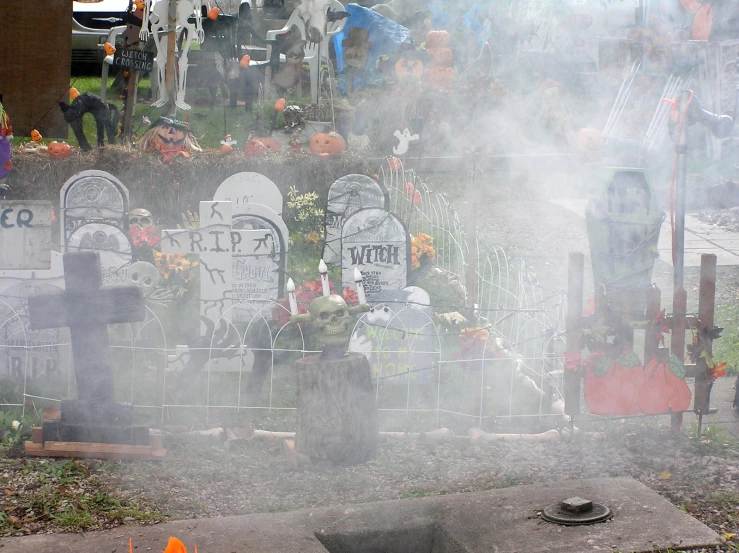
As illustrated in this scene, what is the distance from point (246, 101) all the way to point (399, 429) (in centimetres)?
851

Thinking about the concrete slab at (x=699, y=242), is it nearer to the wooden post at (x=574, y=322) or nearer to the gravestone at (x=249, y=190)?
the gravestone at (x=249, y=190)

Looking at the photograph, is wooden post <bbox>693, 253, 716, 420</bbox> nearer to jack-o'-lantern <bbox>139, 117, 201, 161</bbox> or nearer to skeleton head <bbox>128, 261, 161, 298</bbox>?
skeleton head <bbox>128, 261, 161, 298</bbox>

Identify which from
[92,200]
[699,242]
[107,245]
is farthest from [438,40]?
[107,245]

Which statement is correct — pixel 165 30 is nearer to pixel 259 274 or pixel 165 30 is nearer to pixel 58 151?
pixel 58 151

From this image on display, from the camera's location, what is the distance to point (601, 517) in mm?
3902

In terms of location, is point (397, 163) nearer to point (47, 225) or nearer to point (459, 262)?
point (459, 262)

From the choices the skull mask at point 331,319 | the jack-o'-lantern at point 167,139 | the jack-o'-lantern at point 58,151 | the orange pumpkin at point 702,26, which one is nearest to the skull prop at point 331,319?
the skull mask at point 331,319

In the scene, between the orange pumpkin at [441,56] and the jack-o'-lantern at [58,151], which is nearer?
the jack-o'-lantern at [58,151]

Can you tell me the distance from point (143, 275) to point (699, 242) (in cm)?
641

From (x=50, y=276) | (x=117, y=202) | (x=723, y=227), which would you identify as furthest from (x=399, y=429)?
(x=723, y=227)

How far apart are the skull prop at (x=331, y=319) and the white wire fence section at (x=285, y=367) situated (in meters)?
0.71

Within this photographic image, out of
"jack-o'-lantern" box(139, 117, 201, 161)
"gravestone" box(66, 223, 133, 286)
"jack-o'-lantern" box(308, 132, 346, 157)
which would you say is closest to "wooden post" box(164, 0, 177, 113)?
"jack-o'-lantern" box(139, 117, 201, 161)

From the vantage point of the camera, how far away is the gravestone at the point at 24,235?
5.66m

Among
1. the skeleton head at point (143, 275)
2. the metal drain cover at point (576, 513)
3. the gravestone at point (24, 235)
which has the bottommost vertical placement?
the metal drain cover at point (576, 513)
